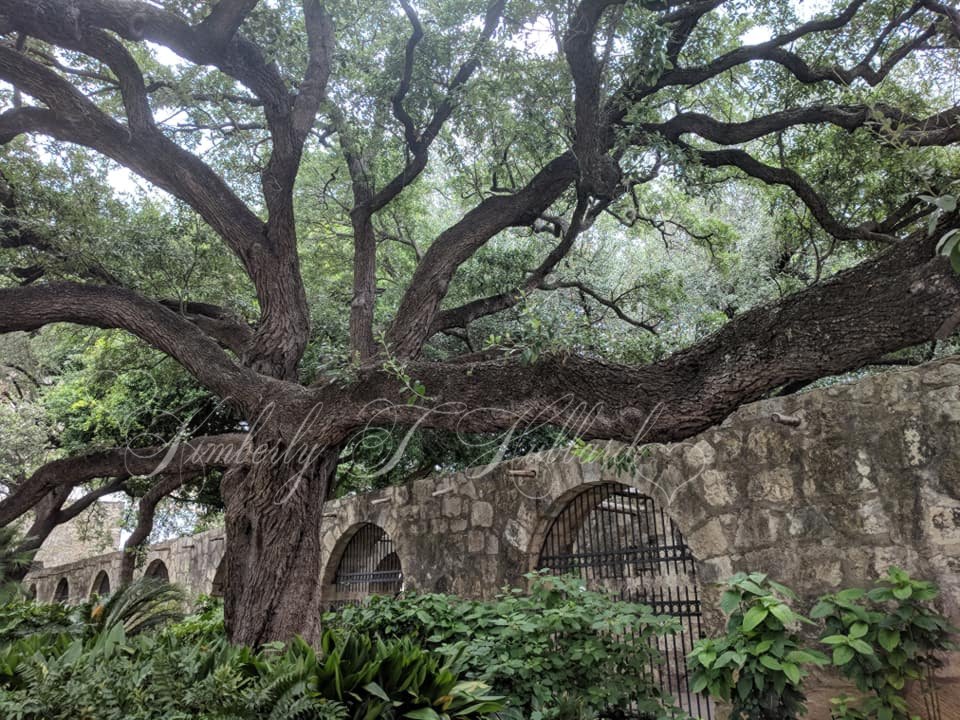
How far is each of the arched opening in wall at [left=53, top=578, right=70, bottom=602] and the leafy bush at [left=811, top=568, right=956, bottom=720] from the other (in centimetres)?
1920

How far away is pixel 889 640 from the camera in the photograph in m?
3.43

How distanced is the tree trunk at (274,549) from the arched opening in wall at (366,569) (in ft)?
11.0

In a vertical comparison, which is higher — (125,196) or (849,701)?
(125,196)

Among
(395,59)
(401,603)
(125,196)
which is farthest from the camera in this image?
(125,196)

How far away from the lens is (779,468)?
4551 millimetres

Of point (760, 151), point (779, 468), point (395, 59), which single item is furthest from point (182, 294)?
point (760, 151)

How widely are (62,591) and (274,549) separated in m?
17.4

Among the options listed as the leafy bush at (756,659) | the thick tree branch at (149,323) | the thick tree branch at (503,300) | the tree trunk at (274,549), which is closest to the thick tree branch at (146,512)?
the thick tree branch at (149,323)

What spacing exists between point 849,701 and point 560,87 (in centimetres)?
498

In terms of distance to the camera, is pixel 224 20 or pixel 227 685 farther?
pixel 224 20

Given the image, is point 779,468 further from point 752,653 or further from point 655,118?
point 655,118

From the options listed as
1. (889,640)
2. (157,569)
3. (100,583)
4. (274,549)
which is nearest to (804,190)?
(889,640)

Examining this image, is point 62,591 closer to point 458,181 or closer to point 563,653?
point 458,181

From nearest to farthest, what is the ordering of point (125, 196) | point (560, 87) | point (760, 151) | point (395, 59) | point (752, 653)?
1. point (752, 653)
2. point (560, 87)
3. point (395, 59)
4. point (760, 151)
5. point (125, 196)
